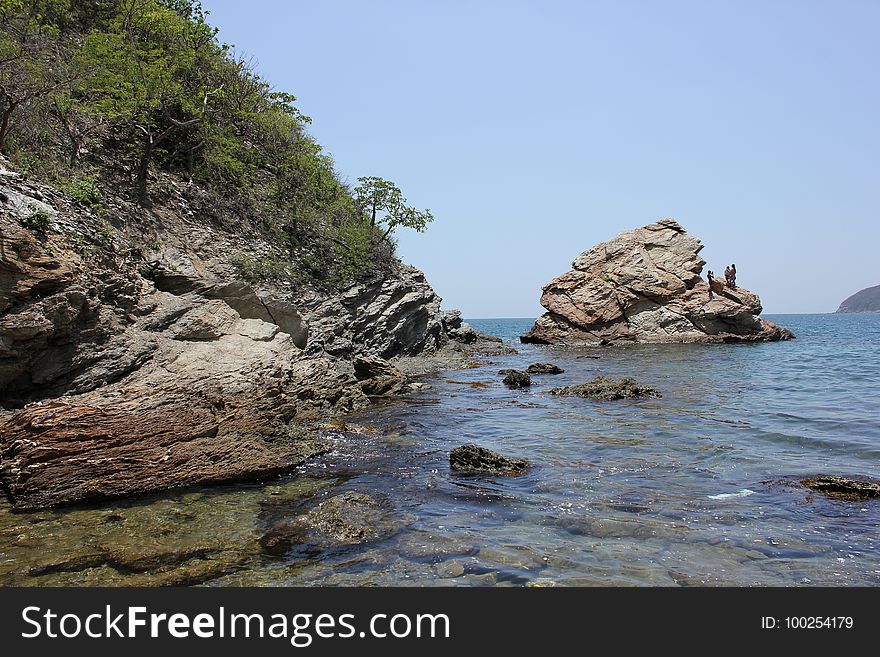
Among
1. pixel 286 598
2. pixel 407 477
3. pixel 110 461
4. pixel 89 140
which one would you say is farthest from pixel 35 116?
pixel 286 598

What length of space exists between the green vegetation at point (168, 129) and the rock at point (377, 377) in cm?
465

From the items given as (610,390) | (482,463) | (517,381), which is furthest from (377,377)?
(482,463)

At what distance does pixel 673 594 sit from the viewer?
16.4 ft

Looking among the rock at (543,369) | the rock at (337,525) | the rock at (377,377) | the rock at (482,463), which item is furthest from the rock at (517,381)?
the rock at (337,525)

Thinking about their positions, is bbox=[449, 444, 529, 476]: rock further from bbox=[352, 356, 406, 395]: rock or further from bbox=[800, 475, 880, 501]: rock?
bbox=[352, 356, 406, 395]: rock

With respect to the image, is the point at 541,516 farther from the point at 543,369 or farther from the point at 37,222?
the point at 543,369

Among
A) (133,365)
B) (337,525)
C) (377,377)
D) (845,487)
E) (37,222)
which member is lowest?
(845,487)

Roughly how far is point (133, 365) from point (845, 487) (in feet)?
43.5

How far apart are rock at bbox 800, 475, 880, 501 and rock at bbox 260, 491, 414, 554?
672cm

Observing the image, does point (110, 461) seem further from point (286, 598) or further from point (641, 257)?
point (641, 257)

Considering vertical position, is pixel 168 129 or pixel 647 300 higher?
pixel 168 129

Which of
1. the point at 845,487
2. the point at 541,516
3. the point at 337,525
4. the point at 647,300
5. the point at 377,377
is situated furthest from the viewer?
the point at 647,300

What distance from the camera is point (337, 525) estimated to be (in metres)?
6.82

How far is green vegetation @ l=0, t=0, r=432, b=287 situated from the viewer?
49.9 ft
